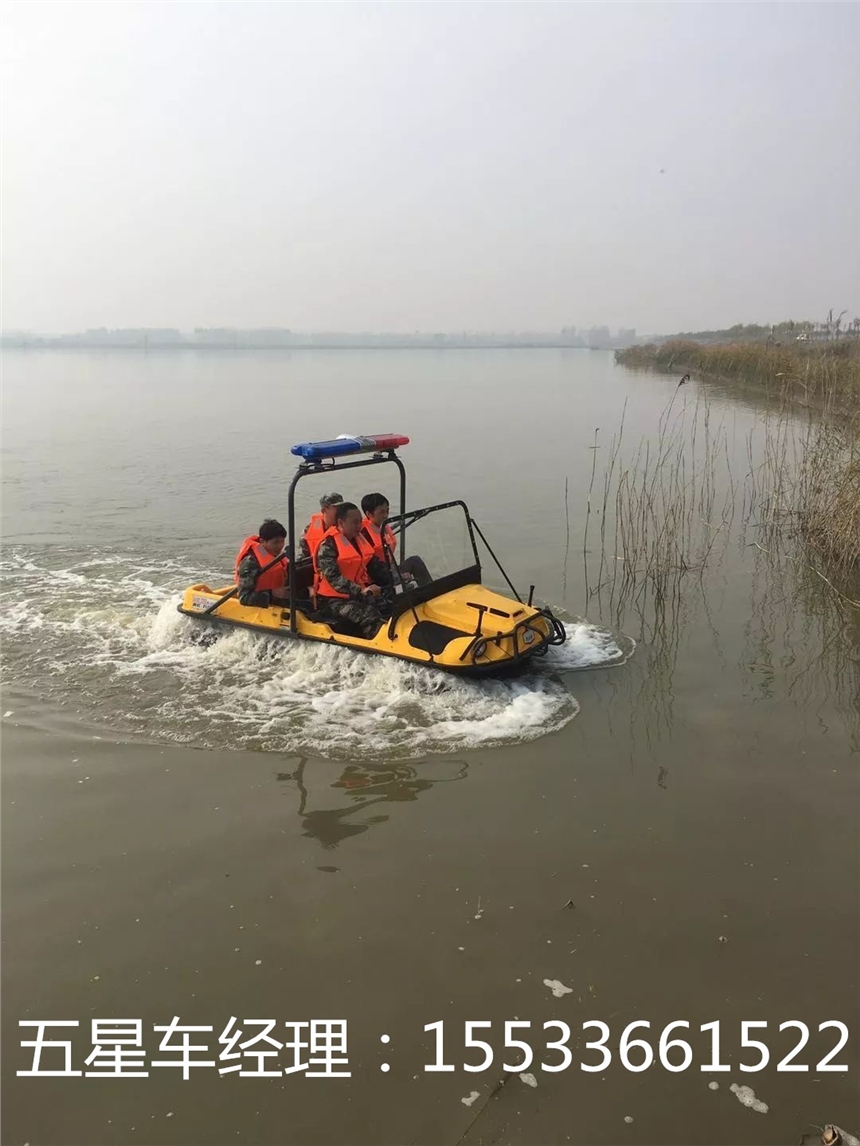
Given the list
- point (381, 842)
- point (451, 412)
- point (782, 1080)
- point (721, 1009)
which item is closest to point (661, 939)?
point (721, 1009)

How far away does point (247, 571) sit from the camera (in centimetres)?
754

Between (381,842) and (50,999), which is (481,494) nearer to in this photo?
(381,842)

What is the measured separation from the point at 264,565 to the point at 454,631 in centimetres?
184

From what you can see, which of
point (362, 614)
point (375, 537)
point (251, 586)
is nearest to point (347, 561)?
point (375, 537)

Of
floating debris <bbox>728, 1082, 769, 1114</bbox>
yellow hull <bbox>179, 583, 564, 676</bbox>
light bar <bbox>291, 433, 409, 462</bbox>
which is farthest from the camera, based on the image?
light bar <bbox>291, 433, 409, 462</bbox>

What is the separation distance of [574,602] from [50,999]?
21.5 ft

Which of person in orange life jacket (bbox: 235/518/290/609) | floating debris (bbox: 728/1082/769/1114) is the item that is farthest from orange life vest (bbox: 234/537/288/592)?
floating debris (bbox: 728/1082/769/1114)

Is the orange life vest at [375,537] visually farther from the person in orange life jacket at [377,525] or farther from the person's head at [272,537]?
the person's head at [272,537]

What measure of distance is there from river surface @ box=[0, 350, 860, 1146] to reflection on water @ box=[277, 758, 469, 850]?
24mm

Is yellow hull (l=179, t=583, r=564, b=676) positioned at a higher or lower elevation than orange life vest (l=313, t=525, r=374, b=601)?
lower

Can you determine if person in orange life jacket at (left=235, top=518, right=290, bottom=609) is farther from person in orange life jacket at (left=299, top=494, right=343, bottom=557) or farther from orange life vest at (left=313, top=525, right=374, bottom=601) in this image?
orange life vest at (left=313, top=525, right=374, bottom=601)

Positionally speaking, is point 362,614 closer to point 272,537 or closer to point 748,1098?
point 272,537

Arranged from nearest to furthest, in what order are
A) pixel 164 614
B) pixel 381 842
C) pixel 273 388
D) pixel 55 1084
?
1. pixel 55 1084
2. pixel 381 842
3. pixel 164 614
4. pixel 273 388

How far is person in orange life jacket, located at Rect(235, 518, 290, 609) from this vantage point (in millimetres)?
7496
